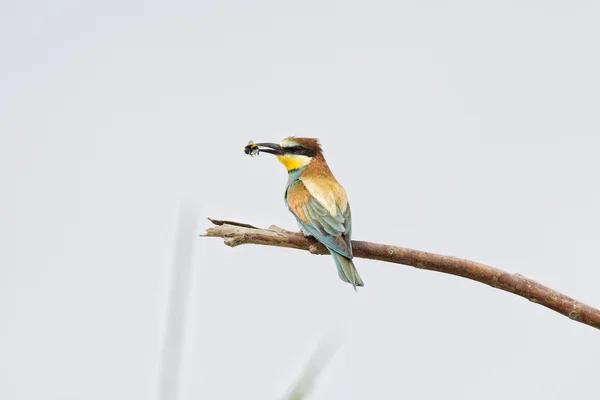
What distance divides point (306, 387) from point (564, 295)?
1396mm

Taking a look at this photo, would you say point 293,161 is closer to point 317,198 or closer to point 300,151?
point 300,151

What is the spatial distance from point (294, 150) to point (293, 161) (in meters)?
0.05

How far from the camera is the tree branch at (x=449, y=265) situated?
1623 millimetres

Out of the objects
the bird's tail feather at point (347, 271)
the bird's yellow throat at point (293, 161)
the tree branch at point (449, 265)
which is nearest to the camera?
the tree branch at point (449, 265)

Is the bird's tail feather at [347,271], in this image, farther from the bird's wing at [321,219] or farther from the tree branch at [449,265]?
the tree branch at [449,265]

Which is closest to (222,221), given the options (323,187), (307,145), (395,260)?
(395,260)

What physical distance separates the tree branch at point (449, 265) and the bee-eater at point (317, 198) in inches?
9.5

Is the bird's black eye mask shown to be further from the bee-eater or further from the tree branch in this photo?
the tree branch

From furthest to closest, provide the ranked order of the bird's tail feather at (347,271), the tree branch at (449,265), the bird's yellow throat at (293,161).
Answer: the bird's yellow throat at (293,161) → the bird's tail feather at (347,271) → the tree branch at (449,265)

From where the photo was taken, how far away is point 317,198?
2945 millimetres

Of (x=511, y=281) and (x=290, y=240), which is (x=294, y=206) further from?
(x=511, y=281)

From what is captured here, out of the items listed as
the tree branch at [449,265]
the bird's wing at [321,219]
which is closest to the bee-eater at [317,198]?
the bird's wing at [321,219]

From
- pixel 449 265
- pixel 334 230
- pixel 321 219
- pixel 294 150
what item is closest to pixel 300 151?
pixel 294 150

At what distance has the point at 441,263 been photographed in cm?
179
